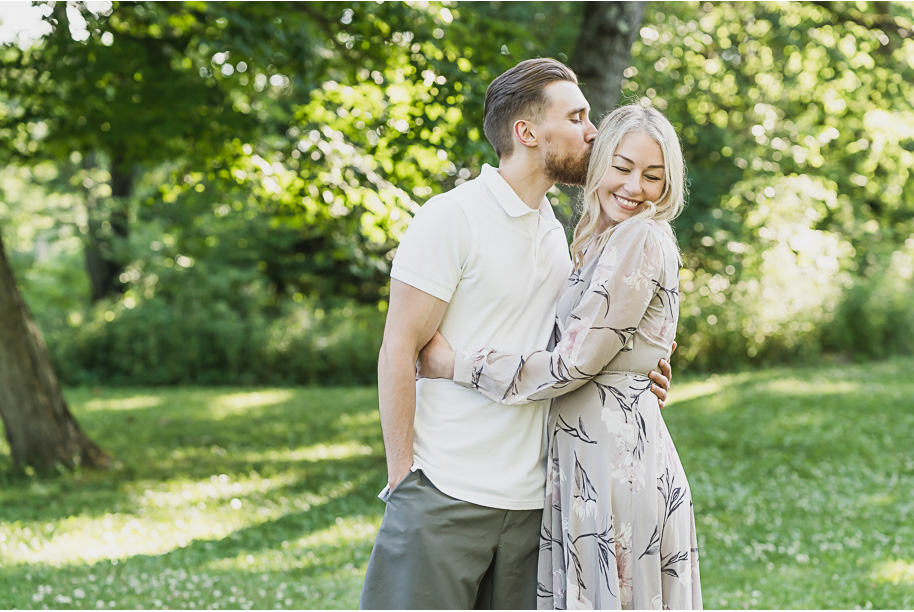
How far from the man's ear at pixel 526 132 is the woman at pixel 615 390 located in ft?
0.62

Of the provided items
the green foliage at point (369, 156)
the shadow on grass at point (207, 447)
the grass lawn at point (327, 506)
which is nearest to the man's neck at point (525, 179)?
the green foliage at point (369, 156)

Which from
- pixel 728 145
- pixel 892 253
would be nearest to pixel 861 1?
pixel 728 145

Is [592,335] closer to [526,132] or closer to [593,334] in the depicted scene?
[593,334]

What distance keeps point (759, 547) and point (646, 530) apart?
3.98 m

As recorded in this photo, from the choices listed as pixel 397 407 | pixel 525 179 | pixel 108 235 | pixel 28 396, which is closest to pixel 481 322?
pixel 397 407

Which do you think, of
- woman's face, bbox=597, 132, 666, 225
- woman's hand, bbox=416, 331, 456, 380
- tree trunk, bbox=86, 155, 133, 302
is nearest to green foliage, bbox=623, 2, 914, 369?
woman's face, bbox=597, 132, 666, 225

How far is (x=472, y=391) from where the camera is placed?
2576mm

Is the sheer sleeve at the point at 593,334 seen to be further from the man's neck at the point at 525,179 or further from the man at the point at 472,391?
the man's neck at the point at 525,179

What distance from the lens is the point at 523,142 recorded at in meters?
2.63

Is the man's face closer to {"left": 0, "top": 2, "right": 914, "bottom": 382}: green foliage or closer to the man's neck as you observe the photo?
the man's neck

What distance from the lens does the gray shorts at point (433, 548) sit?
2494 mm

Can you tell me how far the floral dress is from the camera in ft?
7.99

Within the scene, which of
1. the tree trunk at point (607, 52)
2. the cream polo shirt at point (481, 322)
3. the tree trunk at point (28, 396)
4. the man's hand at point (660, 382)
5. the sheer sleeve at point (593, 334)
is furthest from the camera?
the tree trunk at point (28, 396)

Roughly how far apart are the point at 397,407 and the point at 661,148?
108 centimetres
